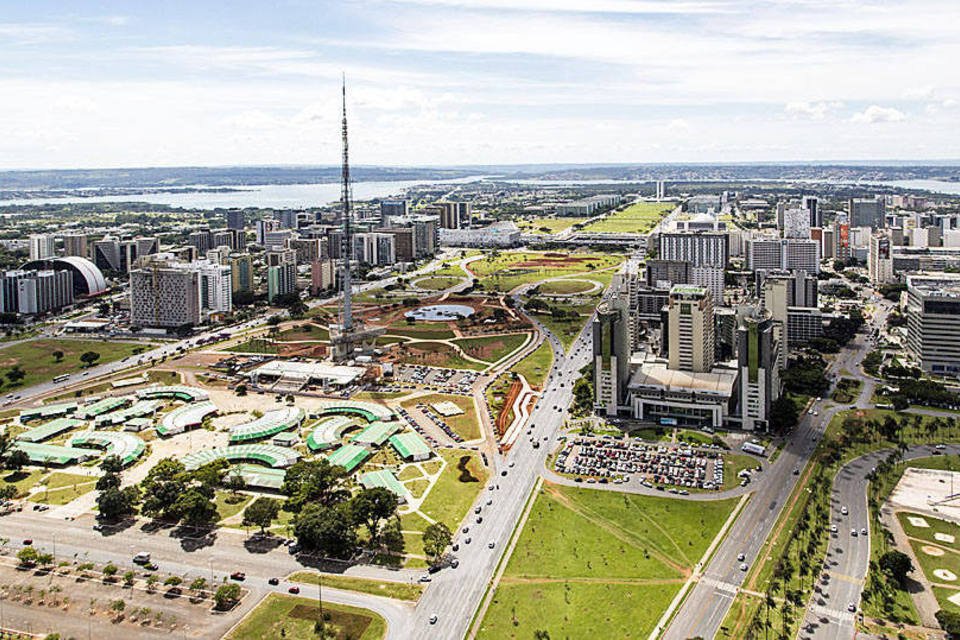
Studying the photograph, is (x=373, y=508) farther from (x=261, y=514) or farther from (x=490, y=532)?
(x=490, y=532)

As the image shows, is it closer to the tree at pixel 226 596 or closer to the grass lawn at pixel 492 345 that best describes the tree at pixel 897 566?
the tree at pixel 226 596

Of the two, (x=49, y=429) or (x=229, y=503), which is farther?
(x=49, y=429)

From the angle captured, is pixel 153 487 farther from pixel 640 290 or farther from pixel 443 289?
pixel 443 289

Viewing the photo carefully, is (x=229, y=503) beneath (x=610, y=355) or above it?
beneath

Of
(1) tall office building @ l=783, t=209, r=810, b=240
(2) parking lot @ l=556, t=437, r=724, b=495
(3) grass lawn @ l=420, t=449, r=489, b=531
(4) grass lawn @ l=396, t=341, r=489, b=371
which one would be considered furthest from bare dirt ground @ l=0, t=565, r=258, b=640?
(1) tall office building @ l=783, t=209, r=810, b=240

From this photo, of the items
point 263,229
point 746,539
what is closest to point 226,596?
point 746,539
